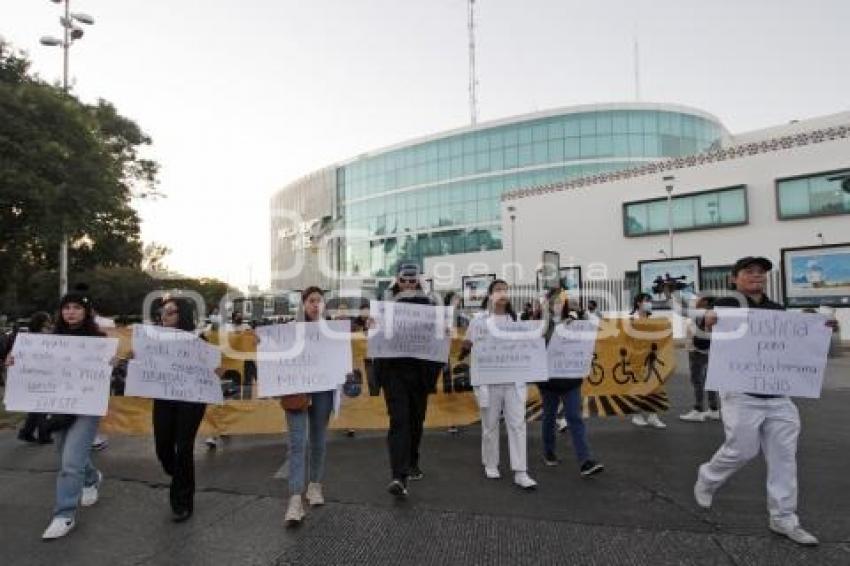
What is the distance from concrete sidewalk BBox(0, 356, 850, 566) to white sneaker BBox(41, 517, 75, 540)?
0.25 feet

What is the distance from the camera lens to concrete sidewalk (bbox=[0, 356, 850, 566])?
415cm

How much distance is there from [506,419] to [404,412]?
41.6 inches

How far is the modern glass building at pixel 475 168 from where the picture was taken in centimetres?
5072

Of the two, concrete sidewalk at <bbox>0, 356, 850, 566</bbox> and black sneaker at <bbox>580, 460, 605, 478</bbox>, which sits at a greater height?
black sneaker at <bbox>580, 460, 605, 478</bbox>

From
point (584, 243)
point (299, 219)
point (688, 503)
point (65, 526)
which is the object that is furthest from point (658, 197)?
point (299, 219)

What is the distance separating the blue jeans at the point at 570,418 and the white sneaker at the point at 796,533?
183cm

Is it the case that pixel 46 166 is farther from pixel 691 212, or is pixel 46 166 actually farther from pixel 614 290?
pixel 691 212

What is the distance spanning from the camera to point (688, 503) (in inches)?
200

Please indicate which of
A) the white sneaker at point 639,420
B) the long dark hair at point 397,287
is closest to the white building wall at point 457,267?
the white sneaker at point 639,420

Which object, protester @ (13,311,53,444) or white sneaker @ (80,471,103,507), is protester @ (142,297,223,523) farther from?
protester @ (13,311,53,444)

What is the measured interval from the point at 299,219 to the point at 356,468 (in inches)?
3227

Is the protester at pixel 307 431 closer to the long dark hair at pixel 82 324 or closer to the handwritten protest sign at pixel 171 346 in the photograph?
the handwritten protest sign at pixel 171 346

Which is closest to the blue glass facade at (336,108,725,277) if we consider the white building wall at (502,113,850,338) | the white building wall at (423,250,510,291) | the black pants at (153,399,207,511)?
the white building wall at (423,250,510,291)

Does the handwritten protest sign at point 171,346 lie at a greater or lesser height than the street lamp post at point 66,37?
lesser
